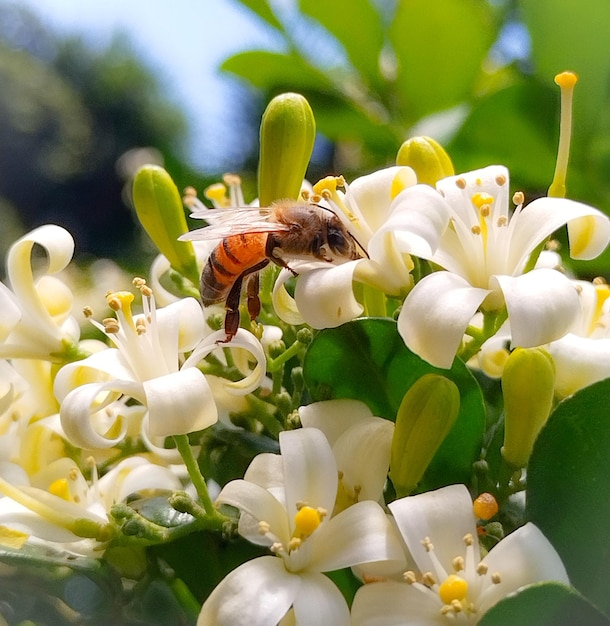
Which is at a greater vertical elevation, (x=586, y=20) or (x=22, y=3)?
(x=22, y=3)

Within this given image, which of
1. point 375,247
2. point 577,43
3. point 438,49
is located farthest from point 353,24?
point 375,247

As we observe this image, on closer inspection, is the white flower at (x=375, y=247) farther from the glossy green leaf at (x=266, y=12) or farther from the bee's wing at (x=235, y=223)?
the glossy green leaf at (x=266, y=12)

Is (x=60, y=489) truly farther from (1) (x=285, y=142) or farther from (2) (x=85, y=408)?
(1) (x=285, y=142)

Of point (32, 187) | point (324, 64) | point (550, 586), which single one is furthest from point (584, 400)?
point (32, 187)

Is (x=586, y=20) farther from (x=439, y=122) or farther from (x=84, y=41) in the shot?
(x=84, y=41)

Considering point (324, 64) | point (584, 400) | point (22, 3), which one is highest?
point (22, 3)

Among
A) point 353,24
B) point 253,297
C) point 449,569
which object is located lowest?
point 449,569
